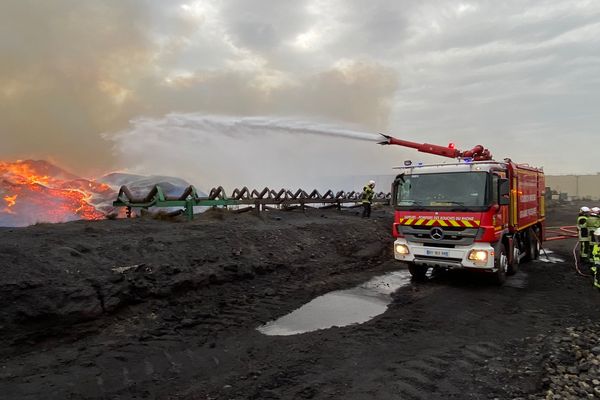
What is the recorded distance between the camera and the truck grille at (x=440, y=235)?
8.27 meters

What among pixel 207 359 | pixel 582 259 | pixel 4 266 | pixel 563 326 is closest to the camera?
pixel 207 359

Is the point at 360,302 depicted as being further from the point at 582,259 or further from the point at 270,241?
the point at 582,259

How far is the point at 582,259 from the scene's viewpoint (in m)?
11.6

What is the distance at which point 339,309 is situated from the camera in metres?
7.52

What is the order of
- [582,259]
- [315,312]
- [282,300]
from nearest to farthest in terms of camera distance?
[315,312] < [282,300] < [582,259]

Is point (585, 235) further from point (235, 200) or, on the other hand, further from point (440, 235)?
point (235, 200)

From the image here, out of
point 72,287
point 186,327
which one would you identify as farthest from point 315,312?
point 72,287

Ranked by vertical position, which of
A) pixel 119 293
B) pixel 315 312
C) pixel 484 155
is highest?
pixel 484 155

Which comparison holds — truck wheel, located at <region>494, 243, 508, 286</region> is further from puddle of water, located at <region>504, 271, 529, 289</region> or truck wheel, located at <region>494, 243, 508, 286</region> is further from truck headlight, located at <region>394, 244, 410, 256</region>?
truck headlight, located at <region>394, 244, 410, 256</region>

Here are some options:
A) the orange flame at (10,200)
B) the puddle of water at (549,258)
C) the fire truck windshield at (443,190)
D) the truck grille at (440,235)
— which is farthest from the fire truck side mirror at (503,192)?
the orange flame at (10,200)

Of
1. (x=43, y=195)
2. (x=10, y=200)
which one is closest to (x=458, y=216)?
(x=43, y=195)

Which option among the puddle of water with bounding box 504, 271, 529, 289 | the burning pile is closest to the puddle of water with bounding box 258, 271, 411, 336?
the puddle of water with bounding box 504, 271, 529, 289

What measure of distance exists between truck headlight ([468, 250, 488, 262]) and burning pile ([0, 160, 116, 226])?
1087 centimetres

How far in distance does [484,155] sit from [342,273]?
579cm
